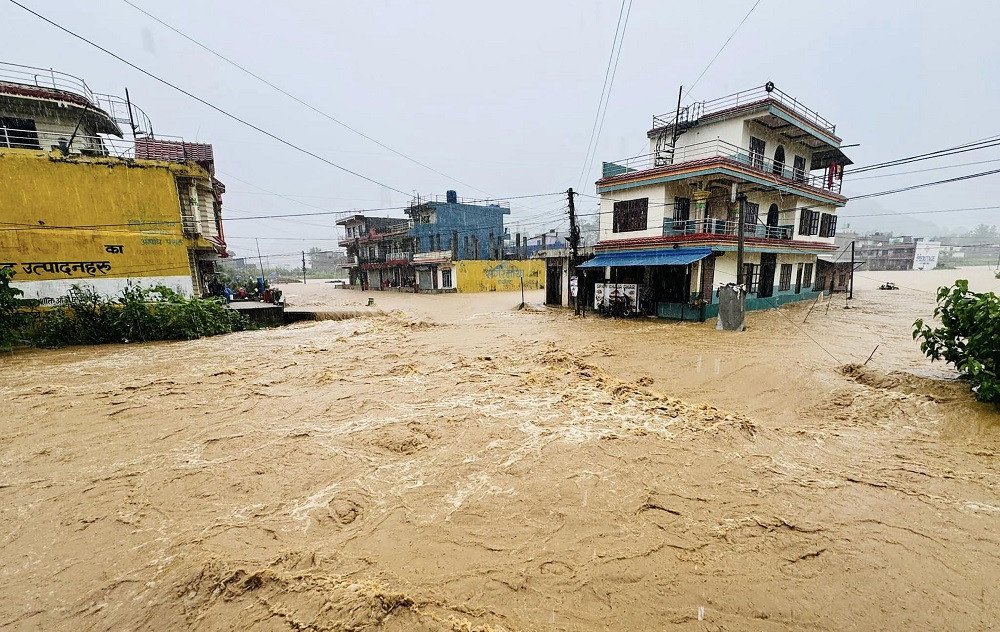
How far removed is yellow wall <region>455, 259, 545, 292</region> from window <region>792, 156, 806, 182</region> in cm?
1998

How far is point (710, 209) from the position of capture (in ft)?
64.2

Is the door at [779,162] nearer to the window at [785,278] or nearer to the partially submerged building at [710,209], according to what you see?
the partially submerged building at [710,209]

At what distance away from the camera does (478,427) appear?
6.90m

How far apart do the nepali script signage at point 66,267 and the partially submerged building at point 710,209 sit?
21926 mm

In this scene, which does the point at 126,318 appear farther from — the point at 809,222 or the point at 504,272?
the point at 809,222

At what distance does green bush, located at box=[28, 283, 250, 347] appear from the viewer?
46.8ft

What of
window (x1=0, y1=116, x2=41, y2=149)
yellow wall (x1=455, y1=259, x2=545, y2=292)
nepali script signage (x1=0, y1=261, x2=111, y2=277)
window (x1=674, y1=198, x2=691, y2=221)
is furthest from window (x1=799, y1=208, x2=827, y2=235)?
window (x1=0, y1=116, x2=41, y2=149)

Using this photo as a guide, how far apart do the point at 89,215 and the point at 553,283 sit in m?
23.2

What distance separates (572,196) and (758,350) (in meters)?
11.1

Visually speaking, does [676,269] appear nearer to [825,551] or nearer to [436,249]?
[825,551]

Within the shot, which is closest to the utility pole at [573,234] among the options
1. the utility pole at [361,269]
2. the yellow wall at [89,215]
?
the yellow wall at [89,215]

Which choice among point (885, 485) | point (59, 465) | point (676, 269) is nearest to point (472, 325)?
point (676, 269)

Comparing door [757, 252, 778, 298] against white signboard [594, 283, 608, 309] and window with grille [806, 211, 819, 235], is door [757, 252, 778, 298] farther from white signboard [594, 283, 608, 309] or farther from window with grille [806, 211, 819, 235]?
white signboard [594, 283, 608, 309]

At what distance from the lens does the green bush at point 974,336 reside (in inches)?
257
